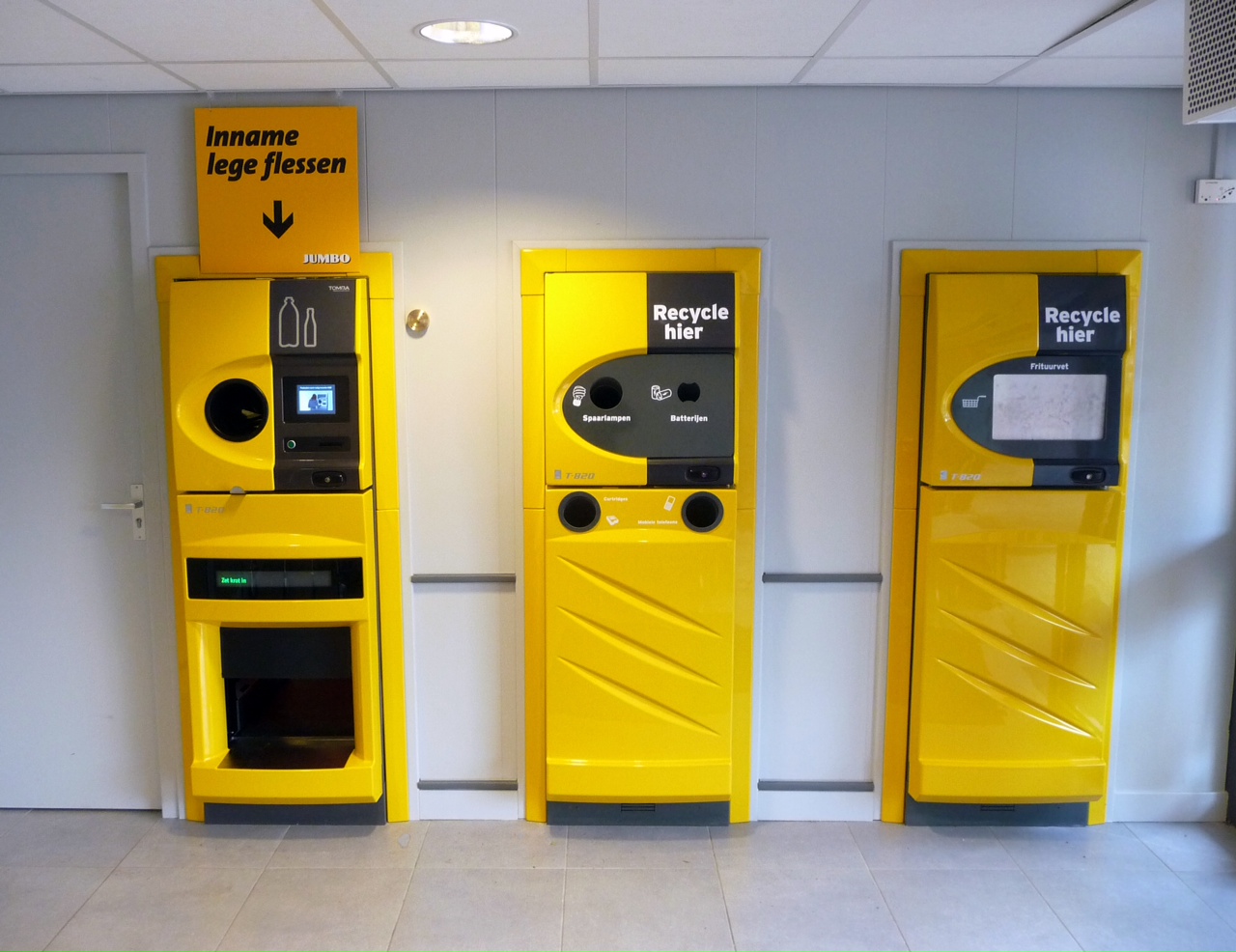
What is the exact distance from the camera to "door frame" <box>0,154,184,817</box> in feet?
9.25

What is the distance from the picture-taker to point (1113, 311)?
8.89ft

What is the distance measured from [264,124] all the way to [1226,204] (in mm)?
3098

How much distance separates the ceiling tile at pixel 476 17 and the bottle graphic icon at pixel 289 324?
78 cm

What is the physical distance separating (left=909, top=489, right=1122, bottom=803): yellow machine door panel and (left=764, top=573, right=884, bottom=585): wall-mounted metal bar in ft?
0.52

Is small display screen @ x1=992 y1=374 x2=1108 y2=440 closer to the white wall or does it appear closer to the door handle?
the white wall

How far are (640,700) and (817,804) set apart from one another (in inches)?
29.8

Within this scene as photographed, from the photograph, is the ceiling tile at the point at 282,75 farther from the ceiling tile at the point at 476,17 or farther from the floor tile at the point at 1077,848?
the floor tile at the point at 1077,848

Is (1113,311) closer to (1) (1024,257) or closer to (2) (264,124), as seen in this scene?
(1) (1024,257)

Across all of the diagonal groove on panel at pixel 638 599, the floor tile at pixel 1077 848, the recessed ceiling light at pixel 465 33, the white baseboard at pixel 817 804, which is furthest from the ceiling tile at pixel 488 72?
the floor tile at pixel 1077 848

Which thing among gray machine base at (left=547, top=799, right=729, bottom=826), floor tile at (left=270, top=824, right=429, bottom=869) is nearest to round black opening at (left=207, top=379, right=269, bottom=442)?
floor tile at (left=270, top=824, right=429, bottom=869)

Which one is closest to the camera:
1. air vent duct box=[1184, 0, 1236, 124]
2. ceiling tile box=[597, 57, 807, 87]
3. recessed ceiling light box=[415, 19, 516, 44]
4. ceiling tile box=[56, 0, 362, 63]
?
air vent duct box=[1184, 0, 1236, 124]

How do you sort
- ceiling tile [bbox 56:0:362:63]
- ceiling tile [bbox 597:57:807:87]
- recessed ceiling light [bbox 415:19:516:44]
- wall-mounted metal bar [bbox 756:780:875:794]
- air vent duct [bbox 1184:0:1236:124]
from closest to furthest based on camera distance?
air vent duct [bbox 1184:0:1236:124], ceiling tile [bbox 56:0:362:63], recessed ceiling light [bbox 415:19:516:44], ceiling tile [bbox 597:57:807:87], wall-mounted metal bar [bbox 756:780:875:794]

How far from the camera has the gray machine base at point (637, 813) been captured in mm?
2949

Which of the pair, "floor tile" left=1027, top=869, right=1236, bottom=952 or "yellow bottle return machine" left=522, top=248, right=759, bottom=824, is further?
"yellow bottle return machine" left=522, top=248, right=759, bottom=824
